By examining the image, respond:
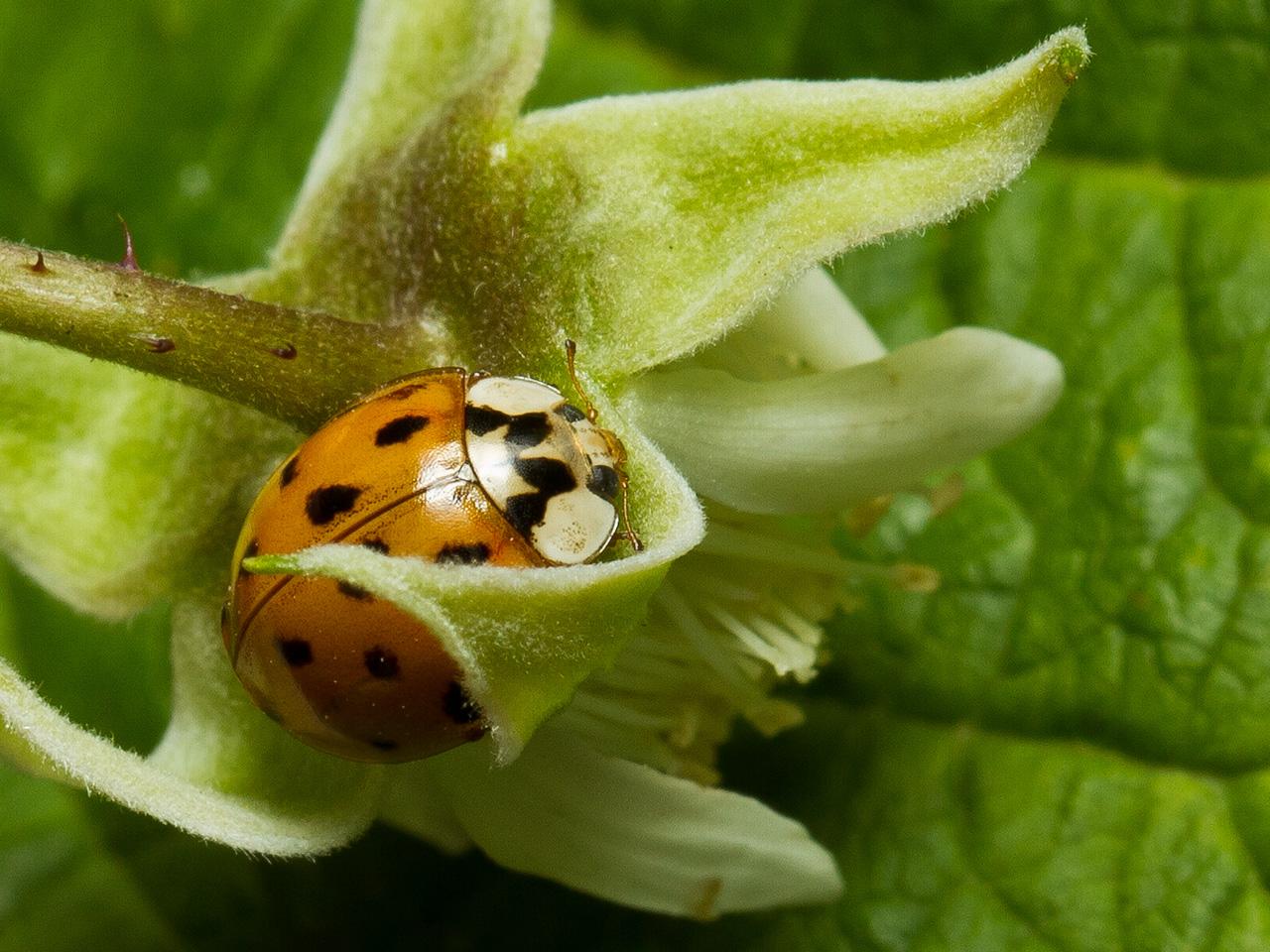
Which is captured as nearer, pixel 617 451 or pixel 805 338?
pixel 617 451

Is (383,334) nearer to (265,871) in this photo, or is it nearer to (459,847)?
(459,847)

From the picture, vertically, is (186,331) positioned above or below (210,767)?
above

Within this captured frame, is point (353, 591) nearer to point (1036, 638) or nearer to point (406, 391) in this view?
point (406, 391)

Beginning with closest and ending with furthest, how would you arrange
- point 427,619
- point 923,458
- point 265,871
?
point 427,619 < point 923,458 < point 265,871

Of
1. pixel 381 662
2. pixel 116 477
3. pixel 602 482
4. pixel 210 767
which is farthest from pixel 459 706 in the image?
pixel 116 477

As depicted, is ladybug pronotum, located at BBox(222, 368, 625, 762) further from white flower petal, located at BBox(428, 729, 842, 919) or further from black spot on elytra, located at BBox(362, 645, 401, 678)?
white flower petal, located at BBox(428, 729, 842, 919)

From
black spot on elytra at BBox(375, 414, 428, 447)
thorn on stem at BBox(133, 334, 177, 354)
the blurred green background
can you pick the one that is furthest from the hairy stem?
the blurred green background

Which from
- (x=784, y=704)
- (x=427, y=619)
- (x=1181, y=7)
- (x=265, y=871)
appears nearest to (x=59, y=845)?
(x=265, y=871)
